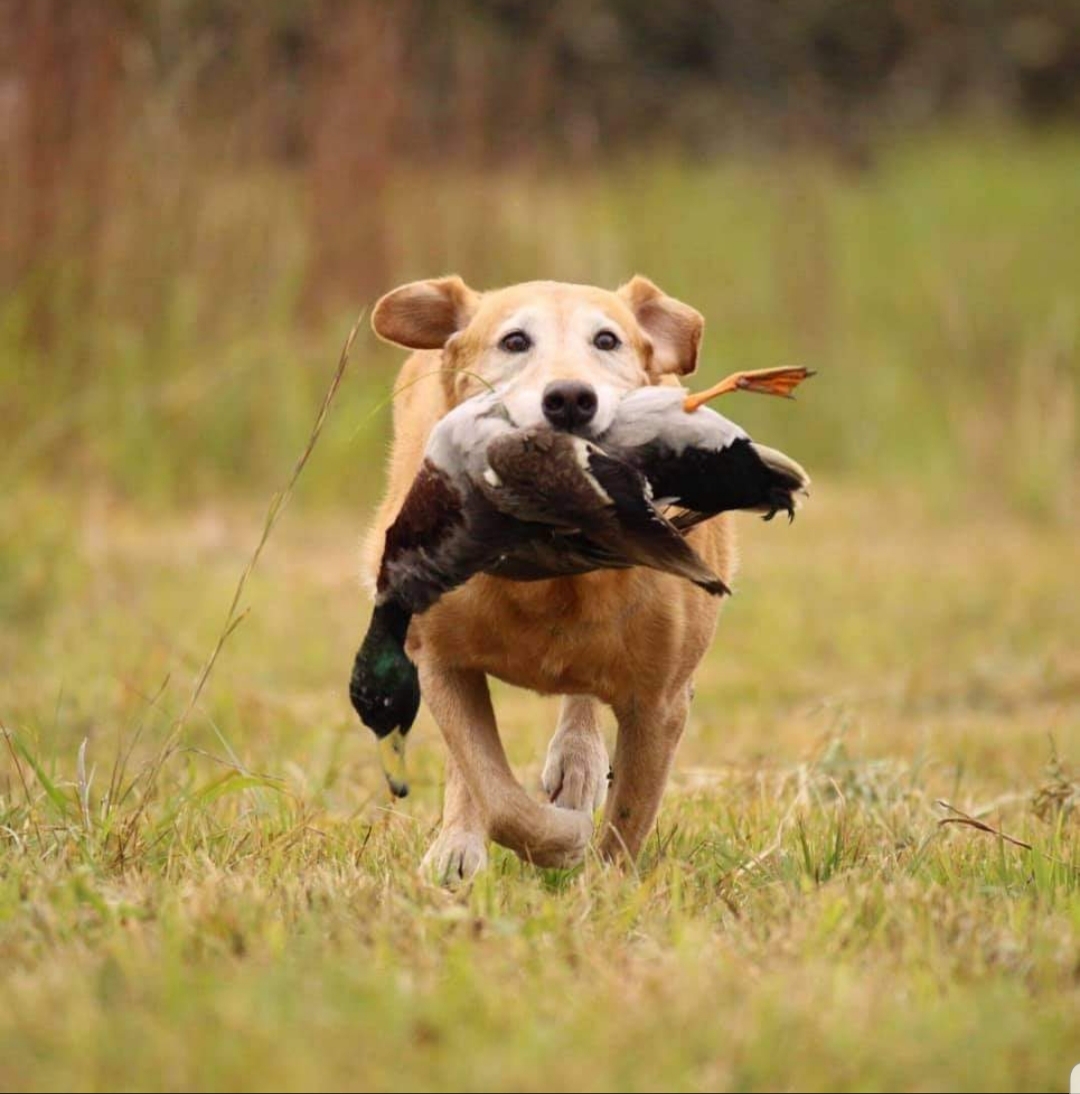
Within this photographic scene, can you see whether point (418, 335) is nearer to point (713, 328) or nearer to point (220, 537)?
point (220, 537)

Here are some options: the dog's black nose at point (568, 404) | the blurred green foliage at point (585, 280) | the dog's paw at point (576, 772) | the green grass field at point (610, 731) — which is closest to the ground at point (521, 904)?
the green grass field at point (610, 731)

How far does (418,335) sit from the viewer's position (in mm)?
4746

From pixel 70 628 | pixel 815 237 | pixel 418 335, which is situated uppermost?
pixel 815 237

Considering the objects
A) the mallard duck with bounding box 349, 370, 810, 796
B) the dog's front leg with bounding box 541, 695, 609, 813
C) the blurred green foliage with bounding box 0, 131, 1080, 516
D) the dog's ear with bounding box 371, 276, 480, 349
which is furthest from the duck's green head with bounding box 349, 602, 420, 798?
the blurred green foliage with bounding box 0, 131, 1080, 516

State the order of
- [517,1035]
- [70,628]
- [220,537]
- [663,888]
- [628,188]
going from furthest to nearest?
1. [628,188]
2. [220,537]
3. [70,628]
4. [663,888]
5. [517,1035]

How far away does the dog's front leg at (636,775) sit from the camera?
4199mm

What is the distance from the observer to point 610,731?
6199mm

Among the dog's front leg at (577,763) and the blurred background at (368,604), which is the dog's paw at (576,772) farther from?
the blurred background at (368,604)

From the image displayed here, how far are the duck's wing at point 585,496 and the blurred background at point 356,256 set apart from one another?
3.49 m

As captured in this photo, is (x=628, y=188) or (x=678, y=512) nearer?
(x=678, y=512)

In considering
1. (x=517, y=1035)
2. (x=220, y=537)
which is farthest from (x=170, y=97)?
(x=517, y=1035)

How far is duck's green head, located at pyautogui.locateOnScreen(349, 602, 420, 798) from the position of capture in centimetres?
372

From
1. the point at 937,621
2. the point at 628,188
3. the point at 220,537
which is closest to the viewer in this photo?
the point at 937,621

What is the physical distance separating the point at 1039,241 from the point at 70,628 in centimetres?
970
